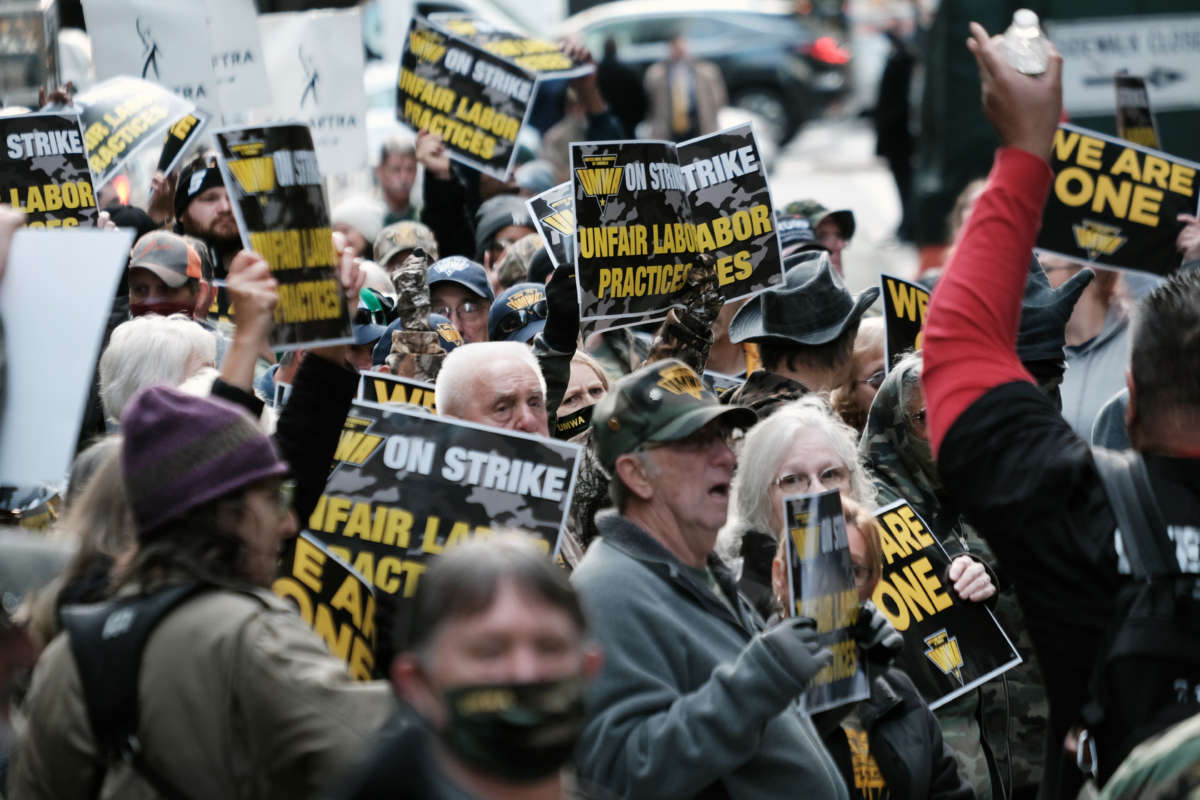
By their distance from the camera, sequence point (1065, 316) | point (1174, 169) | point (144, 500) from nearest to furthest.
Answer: point (144, 500)
point (1065, 316)
point (1174, 169)

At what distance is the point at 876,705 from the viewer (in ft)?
14.3

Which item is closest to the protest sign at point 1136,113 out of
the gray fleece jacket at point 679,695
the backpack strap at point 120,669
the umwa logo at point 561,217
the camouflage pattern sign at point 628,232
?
the umwa logo at point 561,217

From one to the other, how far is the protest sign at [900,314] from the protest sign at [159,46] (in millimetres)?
3932

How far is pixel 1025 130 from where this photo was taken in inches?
118

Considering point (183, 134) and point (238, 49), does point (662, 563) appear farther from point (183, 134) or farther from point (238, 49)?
point (238, 49)

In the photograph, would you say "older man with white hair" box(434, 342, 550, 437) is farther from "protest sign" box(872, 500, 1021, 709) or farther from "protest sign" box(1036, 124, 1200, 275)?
"protest sign" box(1036, 124, 1200, 275)

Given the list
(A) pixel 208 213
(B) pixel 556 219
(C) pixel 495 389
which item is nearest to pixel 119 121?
(A) pixel 208 213

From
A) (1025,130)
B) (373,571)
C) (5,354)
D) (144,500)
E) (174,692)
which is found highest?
(1025,130)

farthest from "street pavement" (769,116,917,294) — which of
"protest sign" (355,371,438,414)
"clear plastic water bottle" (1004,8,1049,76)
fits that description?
"clear plastic water bottle" (1004,8,1049,76)

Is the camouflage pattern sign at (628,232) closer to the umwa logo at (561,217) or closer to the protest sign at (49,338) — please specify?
the umwa logo at (561,217)

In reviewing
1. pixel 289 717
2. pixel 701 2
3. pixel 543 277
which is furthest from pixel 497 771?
pixel 701 2

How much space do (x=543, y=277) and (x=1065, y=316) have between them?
7.90 ft

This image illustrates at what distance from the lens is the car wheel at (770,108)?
3061 centimetres

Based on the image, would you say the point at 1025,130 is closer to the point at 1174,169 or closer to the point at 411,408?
the point at 411,408
